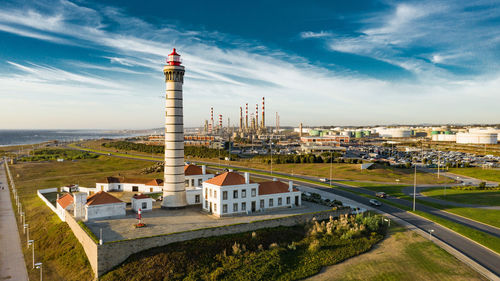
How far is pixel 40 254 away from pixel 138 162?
7771cm

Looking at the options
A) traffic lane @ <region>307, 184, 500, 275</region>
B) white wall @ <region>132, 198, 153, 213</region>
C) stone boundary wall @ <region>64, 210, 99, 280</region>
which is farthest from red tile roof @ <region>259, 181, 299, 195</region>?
stone boundary wall @ <region>64, 210, 99, 280</region>

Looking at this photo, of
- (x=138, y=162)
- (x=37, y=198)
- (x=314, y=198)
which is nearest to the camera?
(x=314, y=198)

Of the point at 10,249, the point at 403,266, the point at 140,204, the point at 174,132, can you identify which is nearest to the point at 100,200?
the point at 140,204

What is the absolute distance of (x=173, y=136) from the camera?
46.5 meters

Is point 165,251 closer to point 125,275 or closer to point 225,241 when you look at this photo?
point 125,275

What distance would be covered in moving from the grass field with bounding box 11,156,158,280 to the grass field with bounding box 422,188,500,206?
64270mm

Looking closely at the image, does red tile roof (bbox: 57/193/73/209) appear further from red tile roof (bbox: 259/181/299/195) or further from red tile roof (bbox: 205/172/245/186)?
red tile roof (bbox: 259/181/299/195)

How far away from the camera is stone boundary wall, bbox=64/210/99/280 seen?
32.0 m

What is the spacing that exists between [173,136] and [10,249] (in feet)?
81.8

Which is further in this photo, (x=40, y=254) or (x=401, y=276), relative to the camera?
(x=40, y=254)

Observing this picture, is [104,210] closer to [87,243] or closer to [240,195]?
[87,243]

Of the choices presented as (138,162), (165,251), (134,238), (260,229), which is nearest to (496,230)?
(260,229)

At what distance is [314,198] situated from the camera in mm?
56469

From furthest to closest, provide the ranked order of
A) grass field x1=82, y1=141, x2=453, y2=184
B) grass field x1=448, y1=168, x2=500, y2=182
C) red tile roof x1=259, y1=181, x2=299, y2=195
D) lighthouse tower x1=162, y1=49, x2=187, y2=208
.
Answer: grass field x1=448, y1=168, x2=500, y2=182, grass field x1=82, y1=141, x2=453, y2=184, red tile roof x1=259, y1=181, x2=299, y2=195, lighthouse tower x1=162, y1=49, x2=187, y2=208
